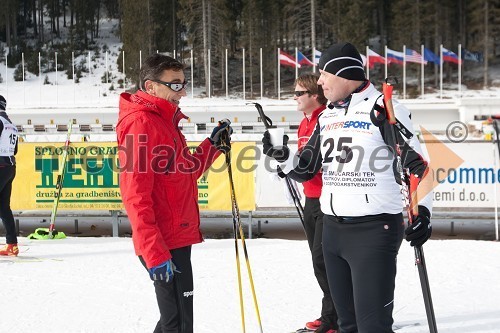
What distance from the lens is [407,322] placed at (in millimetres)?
5055

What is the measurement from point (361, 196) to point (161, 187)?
1.02 metres

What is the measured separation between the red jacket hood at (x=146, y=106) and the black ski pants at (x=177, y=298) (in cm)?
71

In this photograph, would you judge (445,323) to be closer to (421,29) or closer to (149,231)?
(149,231)

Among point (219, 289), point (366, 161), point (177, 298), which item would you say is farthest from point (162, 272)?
point (219, 289)

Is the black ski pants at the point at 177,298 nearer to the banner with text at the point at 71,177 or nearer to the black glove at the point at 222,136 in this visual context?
the black glove at the point at 222,136

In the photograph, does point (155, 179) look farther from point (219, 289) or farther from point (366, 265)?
point (219, 289)

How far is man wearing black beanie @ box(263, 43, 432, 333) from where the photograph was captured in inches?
121

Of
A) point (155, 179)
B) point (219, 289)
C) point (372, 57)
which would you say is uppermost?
point (372, 57)

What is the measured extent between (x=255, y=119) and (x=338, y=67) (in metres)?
34.2

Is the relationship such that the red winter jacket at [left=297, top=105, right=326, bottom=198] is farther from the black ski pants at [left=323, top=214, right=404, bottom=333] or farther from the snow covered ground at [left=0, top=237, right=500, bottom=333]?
the black ski pants at [left=323, top=214, right=404, bottom=333]

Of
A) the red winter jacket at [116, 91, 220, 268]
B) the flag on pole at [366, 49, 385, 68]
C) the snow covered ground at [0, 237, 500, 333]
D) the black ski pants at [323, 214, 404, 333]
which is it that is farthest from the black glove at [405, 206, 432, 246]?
the flag on pole at [366, 49, 385, 68]

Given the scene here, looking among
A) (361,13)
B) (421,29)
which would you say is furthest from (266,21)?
(421,29)

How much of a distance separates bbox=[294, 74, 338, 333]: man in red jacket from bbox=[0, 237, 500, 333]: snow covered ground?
16.8 inches

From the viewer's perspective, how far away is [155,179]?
3.16 metres
